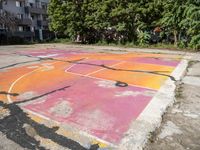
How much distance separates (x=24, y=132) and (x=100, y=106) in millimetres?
3204

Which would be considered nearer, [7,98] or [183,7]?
[7,98]

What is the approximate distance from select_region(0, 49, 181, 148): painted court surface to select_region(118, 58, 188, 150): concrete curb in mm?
217

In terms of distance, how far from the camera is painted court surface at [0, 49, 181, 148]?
8.38 metres

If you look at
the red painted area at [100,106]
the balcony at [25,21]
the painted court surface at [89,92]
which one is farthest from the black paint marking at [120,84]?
the balcony at [25,21]

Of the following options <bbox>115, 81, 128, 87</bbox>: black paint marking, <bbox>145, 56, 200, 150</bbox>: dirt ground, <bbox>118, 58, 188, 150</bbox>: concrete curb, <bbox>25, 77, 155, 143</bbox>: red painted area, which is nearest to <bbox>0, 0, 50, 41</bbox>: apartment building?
<bbox>115, 81, 128, 87</bbox>: black paint marking

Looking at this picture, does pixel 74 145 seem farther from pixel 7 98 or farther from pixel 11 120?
pixel 7 98

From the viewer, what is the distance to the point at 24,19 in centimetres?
5734

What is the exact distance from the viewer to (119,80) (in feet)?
46.7

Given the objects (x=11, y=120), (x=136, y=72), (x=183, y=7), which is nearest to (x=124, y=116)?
(x=11, y=120)

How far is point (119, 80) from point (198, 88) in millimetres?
4027

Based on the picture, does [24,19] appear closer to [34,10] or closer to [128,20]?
[34,10]

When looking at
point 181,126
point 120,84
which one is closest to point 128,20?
point 120,84

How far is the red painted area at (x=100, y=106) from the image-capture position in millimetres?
7895

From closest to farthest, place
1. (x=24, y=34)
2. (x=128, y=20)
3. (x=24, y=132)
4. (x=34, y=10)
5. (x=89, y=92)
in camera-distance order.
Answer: (x=24, y=132) → (x=89, y=92) → (x=128, y=20) → (x=24, y=34) → (x=34, y=10)
